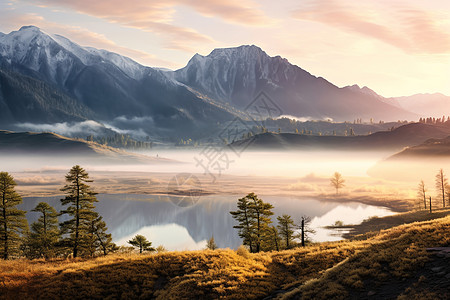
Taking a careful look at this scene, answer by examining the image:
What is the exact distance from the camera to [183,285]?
31.0 meters

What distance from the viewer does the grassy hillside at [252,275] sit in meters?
25.9

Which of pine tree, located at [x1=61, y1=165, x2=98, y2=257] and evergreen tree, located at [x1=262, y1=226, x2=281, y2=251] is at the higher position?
pine tree, located at [x1=61, y1=165, x2=98, y2=257]

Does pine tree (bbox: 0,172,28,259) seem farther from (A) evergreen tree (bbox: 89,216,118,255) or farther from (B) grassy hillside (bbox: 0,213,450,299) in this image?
(B) grassy hillside (bbox: 0,213,450,299)

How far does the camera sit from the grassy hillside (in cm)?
2586

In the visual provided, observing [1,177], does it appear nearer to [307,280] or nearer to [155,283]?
[155,283]

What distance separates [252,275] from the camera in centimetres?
3281

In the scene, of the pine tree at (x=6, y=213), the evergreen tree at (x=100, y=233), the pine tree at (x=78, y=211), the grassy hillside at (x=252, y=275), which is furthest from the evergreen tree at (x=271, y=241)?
the pine tree at (x=6, y=213)

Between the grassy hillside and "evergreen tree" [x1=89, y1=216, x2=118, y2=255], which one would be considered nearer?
the grassy hillside

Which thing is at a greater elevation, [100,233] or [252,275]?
[252,275]

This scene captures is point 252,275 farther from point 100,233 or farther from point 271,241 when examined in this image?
point 271,241

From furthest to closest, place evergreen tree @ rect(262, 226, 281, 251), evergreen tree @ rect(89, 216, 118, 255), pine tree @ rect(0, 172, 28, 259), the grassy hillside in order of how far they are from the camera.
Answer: evergreen tree @ rect(262, 226, 281, 251) < evergreen tree @ rect(89, 216, 118, 255) < pine tree @ rect(0, 172, 28, 259) < the grassy hillside

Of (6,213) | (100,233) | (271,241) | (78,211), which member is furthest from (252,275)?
(271,241)

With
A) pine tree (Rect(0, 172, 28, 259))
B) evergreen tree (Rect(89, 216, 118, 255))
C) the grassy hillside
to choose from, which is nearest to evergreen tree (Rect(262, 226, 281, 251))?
evergreen tree (Rect(89, 216, 118, 255))

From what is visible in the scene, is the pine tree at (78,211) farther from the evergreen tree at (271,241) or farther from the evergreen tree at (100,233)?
the evergreen tree at (271,241)
